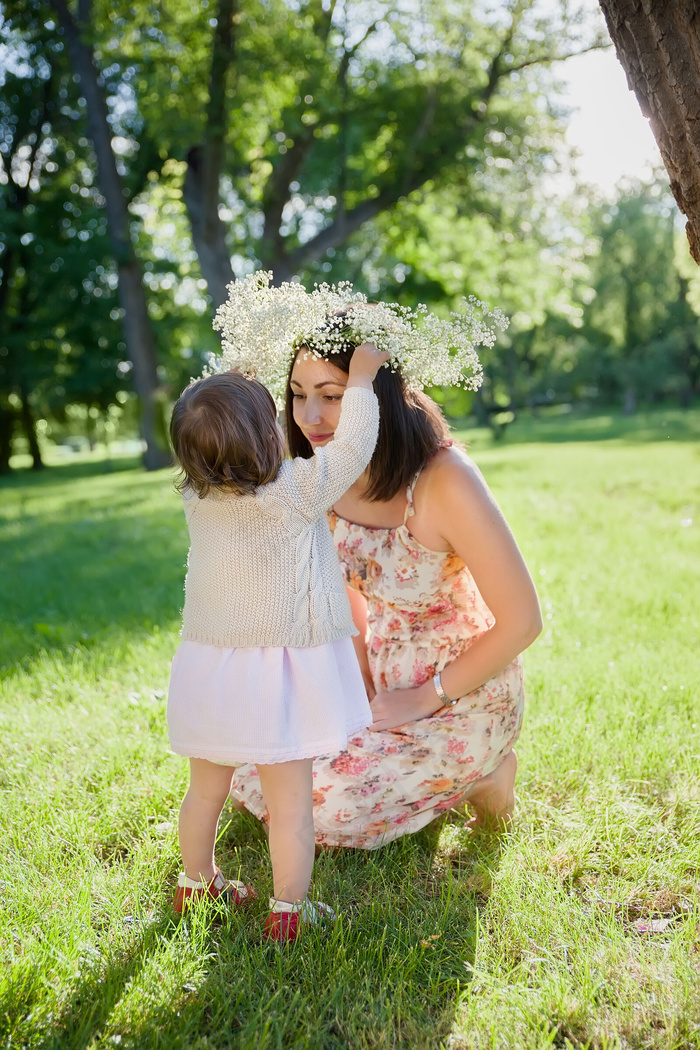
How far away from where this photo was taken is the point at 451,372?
252 centimetres

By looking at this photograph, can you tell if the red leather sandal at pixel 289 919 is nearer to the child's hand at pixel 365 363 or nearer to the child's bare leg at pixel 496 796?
the child's bare leg at pixel 496 796

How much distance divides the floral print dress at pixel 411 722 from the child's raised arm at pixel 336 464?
0.43 metres

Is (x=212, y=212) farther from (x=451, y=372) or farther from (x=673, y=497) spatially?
(x=451, y=372)

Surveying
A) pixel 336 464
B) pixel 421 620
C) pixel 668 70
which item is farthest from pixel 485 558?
pixel 668 70

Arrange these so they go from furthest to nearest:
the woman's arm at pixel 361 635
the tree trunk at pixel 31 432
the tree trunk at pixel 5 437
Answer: the tree trunk at pixel 5 437, the tree trunk at pixel 31 432, the woman's arm at pixel 361 635

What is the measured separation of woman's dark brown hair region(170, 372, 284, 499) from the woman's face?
0.44 meters

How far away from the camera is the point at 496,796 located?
8.61 feet

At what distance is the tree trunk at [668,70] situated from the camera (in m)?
1.91

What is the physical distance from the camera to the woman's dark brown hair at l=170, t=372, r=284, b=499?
2.11m

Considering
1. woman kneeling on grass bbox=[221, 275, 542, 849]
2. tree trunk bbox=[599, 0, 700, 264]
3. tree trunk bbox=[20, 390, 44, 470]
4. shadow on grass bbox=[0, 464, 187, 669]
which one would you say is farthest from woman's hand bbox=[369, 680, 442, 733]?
tree trunk bbox=[20, 390, 44, 470]

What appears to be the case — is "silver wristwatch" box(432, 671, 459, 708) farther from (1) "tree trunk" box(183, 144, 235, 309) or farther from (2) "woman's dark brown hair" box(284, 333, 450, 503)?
(1) "tree trunk" box(183, 144, 235, 309)

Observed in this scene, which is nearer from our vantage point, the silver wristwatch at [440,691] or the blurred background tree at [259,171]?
the silver wristwatch at [440,691]

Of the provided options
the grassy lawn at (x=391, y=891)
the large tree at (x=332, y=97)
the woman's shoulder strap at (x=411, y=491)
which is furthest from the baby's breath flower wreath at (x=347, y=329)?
the large tree at (x=332, y=97)

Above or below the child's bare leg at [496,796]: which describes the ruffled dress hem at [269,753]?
above
